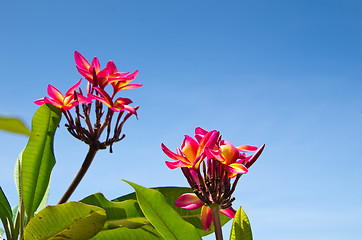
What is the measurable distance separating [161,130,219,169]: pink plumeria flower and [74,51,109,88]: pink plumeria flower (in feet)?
1.40

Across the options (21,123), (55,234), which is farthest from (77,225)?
(21,123)

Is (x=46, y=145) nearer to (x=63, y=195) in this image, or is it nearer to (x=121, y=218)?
(x=63, y=195)

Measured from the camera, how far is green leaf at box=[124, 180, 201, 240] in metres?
1.13

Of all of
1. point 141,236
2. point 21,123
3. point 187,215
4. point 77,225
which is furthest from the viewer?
→ point 187,215

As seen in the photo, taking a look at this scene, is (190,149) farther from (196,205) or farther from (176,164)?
(196,205)

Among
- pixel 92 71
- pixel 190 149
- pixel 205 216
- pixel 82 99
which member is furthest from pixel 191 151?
pixel 92 71

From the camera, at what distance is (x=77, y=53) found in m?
1.53

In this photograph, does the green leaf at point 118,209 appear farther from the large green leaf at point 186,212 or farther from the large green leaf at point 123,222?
the large green leaf at point 186,212

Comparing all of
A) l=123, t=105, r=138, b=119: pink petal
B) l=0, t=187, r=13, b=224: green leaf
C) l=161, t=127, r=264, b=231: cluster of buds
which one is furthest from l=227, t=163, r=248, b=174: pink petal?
l=0, t=187, r=13, b=224: green leaf

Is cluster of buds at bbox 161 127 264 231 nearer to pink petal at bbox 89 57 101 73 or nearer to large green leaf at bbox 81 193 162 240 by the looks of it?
large green leaf at bbox 81 193 162 240

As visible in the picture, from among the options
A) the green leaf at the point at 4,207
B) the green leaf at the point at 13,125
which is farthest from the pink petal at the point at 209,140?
the green leaf at the point at 13,125

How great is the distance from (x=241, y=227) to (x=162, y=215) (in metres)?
0.30

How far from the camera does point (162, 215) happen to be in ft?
3.77

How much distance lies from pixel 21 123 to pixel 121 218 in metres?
1.12
